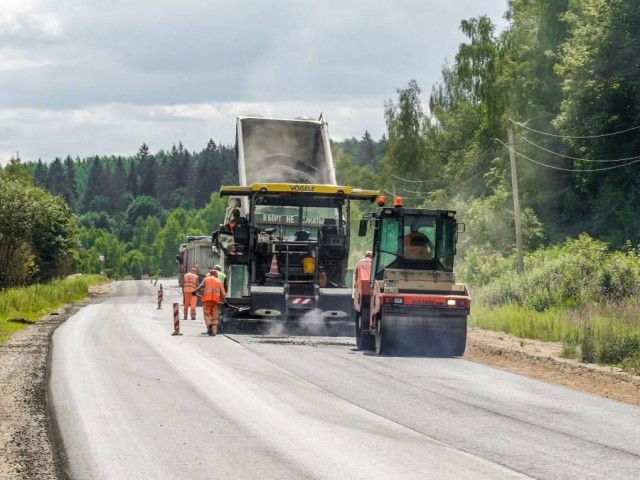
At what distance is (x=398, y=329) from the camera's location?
2089 cm

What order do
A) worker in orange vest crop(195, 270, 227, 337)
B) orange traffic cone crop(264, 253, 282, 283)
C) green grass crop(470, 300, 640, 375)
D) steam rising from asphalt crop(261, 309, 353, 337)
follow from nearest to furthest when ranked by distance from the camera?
green grass crop(470, 300, 640, 375) → steam rising from asphalt crop(261, 309, 353, 337) → worker in orange vest crop(195, 270, 227, 337) → orange traffic cone crop(264, 253, 282, 283)

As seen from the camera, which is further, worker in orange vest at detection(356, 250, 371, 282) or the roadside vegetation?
worker in orange vest at detection(356, 250, 371, 282)

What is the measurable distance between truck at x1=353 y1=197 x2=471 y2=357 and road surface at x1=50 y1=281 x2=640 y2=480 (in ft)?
2.36

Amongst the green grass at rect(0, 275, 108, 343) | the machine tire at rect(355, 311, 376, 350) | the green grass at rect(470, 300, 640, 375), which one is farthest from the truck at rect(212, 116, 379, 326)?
the green grass at rect(0, 275, 108, 343)

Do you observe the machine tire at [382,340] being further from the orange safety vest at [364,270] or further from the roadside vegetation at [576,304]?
the roadside vegetation at [576,304]

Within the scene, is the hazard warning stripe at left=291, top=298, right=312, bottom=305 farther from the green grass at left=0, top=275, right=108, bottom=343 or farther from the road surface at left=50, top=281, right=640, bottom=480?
the green grass at left=0, top=275, right=108, bottom=343

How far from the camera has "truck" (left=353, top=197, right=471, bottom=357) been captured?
20734 mm

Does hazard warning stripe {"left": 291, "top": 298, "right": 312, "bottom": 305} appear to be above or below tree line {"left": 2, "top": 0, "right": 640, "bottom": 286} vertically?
below

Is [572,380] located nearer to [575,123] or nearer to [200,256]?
[575,123]

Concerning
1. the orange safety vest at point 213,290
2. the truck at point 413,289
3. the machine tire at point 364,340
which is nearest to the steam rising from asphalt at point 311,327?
the orange safety vest at point 213,290

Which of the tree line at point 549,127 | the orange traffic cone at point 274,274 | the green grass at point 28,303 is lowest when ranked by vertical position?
the green grass at point 28,303

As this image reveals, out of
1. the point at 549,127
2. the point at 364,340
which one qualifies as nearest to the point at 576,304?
the point at 364,340

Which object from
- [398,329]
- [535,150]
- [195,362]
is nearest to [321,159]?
[398,329]

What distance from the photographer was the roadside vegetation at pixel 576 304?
20.8m
